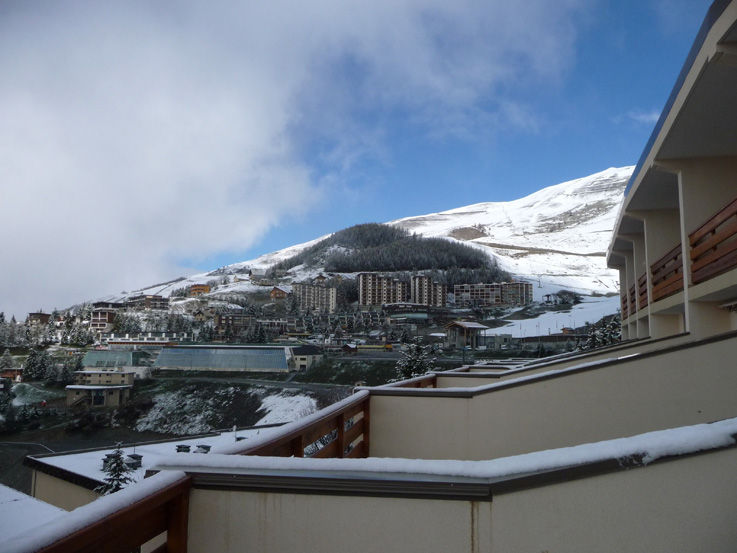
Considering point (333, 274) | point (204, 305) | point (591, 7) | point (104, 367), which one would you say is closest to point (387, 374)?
point (104, 367)

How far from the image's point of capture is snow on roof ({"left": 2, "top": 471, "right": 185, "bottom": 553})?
109 cm

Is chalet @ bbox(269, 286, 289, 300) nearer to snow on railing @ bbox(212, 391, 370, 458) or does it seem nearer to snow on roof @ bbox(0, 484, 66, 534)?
snow on roof @ bbox(0, 484, 66, 534)

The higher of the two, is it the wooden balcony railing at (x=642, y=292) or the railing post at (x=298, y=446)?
the wooden balcony railing at (x=642, y=292)

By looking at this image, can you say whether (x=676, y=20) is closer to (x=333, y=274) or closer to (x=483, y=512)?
(x=483, y=512)

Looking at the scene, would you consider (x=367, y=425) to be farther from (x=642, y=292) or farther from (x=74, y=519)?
(x=642, y=292)


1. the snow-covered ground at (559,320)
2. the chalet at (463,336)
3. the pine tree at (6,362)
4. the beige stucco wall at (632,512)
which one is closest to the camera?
the beige stucco wall at (632,512)

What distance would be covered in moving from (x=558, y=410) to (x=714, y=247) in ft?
9.41

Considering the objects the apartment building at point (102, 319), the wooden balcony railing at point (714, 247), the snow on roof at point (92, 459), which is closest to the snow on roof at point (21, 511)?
the snow on roof at point (92, 459)

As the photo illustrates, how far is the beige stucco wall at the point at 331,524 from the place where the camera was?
152 centimetres

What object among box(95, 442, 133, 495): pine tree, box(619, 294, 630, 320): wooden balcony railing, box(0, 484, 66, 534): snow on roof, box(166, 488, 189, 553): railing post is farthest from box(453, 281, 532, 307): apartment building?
box(166, 488, 189, 553): railing post

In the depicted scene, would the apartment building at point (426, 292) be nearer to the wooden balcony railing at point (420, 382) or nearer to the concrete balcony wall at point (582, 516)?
the wooden balcony railing at point (420, 382)

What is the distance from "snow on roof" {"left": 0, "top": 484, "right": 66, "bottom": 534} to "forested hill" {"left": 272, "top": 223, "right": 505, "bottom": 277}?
4897 inches

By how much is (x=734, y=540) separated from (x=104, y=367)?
6504 centimetres

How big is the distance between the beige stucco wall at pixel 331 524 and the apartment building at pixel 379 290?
116 metres
